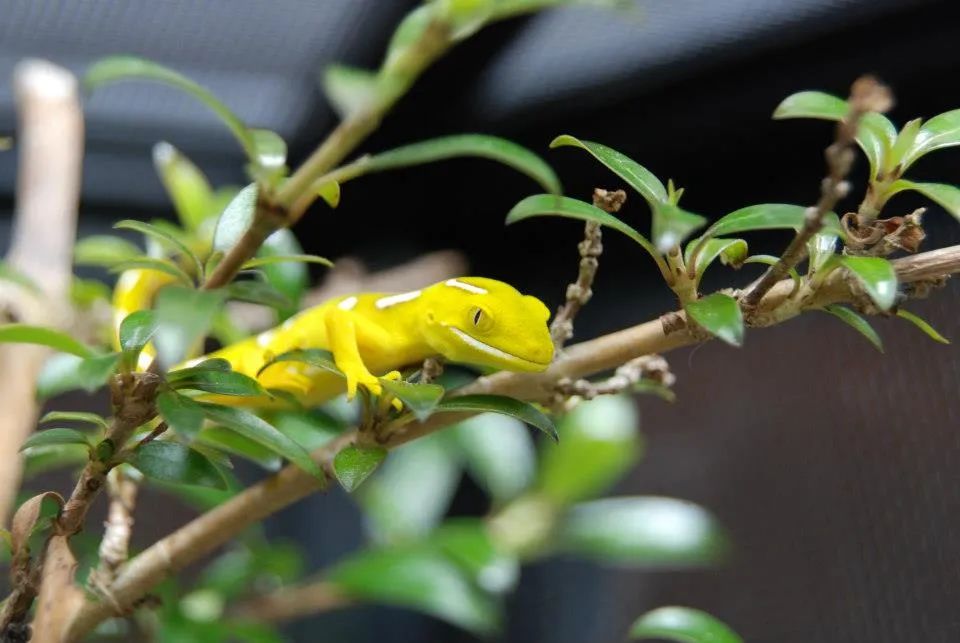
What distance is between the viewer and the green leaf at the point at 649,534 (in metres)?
1.19

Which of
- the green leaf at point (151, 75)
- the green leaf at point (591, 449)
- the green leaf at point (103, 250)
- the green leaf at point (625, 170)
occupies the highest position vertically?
the green leaf at point (103, 250)

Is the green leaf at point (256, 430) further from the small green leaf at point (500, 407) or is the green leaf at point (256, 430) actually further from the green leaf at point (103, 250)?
the green leaf at point (103, 250)

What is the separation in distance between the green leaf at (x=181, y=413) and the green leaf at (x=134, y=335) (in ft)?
0.09

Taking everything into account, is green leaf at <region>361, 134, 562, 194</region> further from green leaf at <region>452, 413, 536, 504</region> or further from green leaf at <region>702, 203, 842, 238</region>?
green leaf at <region>452, 413, 536, 504</region>

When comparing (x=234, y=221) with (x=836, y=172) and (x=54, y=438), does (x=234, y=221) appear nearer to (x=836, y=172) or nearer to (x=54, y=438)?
(x=54, y=438)

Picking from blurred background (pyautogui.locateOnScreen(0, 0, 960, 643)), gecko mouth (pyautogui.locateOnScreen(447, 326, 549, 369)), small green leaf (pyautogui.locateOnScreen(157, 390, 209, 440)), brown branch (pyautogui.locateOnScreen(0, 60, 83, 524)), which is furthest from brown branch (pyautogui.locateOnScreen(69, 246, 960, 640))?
brown branch (pyautogui.locateOnScreen(0, 60, 83, 524))

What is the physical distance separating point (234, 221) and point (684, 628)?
390 mm

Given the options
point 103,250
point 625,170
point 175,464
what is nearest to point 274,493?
point 175,464

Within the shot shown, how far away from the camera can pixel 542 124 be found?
4.35 ft

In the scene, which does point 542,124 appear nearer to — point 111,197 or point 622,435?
point 622,435

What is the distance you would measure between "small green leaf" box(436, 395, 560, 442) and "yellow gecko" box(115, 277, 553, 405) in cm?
6

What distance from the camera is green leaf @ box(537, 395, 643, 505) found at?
1.28 metres

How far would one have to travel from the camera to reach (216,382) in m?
0.53

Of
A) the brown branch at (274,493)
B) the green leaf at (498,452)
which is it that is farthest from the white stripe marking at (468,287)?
the green leaf at (498,452)
